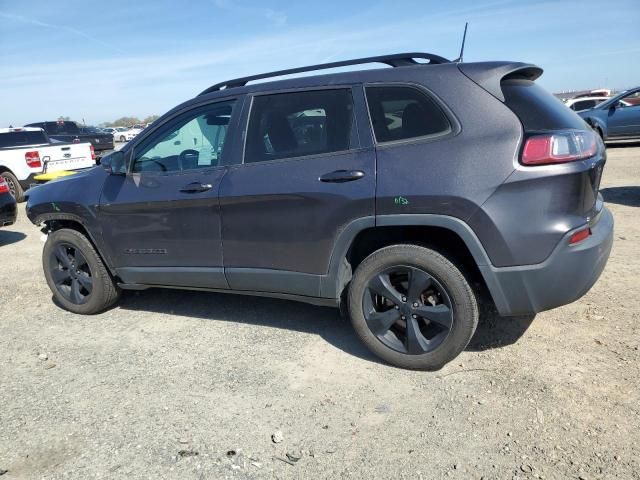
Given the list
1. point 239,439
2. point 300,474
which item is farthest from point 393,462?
point 239,439

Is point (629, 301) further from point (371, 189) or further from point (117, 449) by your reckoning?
point (117, 449)

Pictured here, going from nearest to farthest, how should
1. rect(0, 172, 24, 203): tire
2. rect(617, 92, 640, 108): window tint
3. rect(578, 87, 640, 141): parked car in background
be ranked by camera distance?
rect(0, 172, 24, 203): tire < rect(578, 87, 640, 141): parked car in background < rect(617, 92, 640, 108): window tint

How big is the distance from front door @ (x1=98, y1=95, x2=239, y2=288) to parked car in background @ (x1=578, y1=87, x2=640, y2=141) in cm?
1251

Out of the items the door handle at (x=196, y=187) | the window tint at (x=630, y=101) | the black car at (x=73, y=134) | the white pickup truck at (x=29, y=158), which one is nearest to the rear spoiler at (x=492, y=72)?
the door handle at (x=196, y=187)

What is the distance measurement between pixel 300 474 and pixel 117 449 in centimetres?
99

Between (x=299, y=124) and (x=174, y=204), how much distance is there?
1.11 m

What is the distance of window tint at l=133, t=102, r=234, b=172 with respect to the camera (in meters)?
3.68

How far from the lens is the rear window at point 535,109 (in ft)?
9.24

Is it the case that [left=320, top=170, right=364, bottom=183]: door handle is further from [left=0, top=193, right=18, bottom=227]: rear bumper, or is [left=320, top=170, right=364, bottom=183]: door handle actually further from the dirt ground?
[left=0, top=193, right=18, bottom=227]: rear bumper

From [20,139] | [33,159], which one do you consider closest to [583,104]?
[33,159]

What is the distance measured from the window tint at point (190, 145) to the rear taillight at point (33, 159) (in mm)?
7881

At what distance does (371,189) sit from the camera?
3.02 metres

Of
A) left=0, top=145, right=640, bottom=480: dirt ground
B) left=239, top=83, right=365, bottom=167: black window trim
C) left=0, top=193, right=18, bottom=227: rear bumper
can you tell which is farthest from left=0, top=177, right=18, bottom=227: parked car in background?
left=239, top=83, right=365, bottom=167: black window trim

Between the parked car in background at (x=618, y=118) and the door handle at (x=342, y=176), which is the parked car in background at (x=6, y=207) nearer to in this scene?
the door handle at (x=342, y=176)
